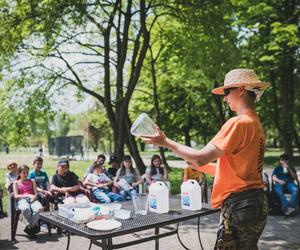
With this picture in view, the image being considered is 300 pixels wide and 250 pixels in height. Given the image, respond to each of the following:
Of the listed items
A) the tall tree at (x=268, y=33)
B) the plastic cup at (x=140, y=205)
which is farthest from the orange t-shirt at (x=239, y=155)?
the tall tree at (x=268, y=33)

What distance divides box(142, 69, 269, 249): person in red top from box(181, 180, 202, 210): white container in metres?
1.94

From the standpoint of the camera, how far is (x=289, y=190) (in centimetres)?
841

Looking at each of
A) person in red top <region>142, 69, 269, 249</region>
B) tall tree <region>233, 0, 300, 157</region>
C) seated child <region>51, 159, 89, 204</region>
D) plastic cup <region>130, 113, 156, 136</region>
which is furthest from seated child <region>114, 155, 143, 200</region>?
tall tree <region>233, 0, 300, 157</region>

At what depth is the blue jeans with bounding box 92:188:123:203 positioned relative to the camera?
309 inches

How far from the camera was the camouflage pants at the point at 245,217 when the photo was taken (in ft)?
7.90

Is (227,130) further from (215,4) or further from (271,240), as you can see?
(215,4)

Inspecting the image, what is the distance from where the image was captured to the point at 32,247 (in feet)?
19.8

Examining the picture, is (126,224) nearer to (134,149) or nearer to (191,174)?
(191,174)

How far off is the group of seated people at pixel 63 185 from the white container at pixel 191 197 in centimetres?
313

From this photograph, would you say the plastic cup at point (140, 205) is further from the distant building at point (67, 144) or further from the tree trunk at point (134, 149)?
the distant building at point (67, 144)

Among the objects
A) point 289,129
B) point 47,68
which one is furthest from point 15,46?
point 289,129

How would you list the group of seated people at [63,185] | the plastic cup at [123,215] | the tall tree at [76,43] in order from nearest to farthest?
1. the plastic cup at [123,215]
2. the group of seated people at [63,185]
3. the tall tree at [76,43]

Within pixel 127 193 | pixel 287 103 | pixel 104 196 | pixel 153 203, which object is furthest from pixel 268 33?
pixel 153 203

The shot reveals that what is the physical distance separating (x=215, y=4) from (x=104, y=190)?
7.34 meters
